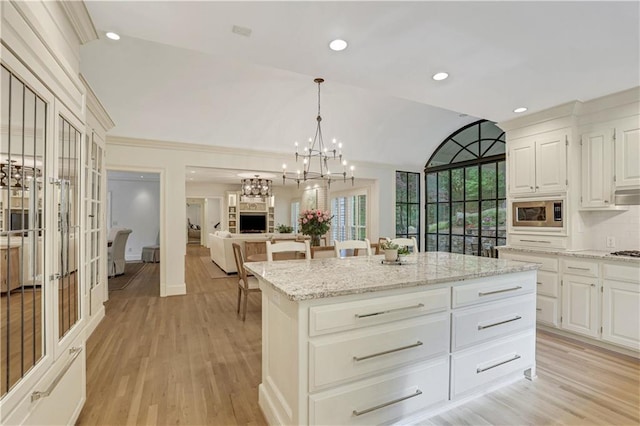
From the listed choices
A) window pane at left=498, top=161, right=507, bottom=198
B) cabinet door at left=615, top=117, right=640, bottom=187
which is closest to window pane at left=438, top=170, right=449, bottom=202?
window pane at left=498, top=161, right=507, bottom=198

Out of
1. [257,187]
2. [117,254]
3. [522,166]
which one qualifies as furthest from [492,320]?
[257,187]

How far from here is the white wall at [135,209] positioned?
29.5 ft

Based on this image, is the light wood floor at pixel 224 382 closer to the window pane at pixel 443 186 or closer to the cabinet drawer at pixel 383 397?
the cabinet drawer at pixel 383 397

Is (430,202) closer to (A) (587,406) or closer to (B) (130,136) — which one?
(A) (587,406)

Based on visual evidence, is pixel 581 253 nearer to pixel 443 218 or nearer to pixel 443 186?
pixel 443 218

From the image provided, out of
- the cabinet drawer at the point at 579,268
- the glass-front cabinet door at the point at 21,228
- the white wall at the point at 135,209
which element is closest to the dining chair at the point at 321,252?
the cabinet drawer at the point at 579,268

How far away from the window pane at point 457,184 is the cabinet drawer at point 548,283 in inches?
106

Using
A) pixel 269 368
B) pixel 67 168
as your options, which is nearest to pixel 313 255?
pixel 269 368

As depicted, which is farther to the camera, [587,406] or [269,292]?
[587,406]

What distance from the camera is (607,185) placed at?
11.0 feet

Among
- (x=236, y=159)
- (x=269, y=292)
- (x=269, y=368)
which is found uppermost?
(x=236, y=159)

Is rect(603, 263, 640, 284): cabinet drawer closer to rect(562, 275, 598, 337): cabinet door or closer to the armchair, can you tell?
rect(562, 275, 598, 337): cabinet door

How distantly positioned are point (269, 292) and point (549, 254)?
11.0ft

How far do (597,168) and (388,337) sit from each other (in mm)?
3296
